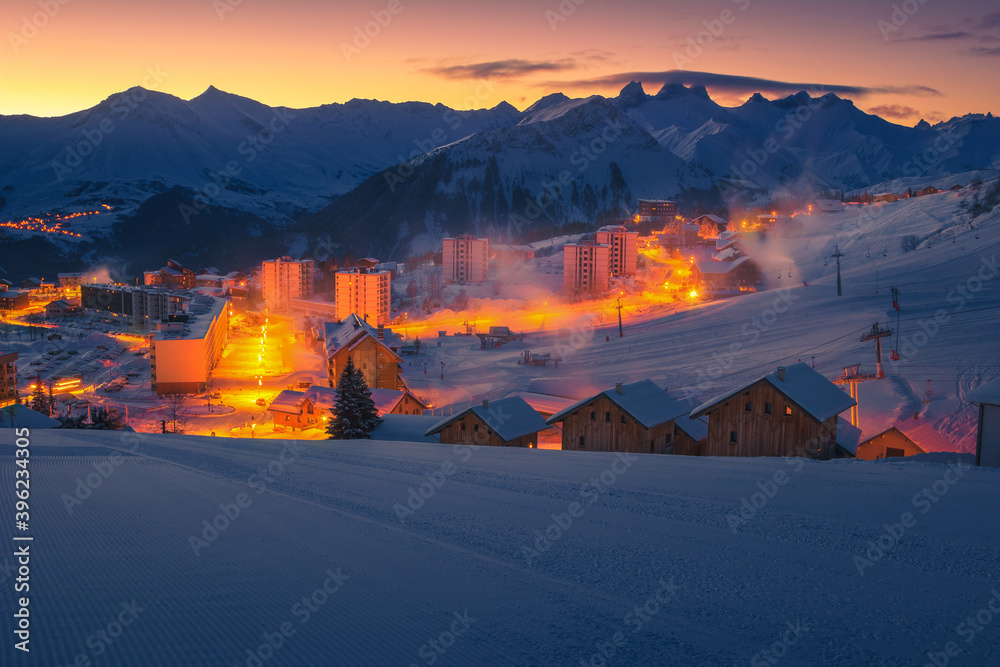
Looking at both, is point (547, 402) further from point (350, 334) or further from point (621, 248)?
point (621, 248)

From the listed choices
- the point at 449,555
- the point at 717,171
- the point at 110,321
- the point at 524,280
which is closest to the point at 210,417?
the point at 449,555

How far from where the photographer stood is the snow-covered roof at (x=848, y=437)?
12.6 meters

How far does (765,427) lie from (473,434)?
556 centimetres

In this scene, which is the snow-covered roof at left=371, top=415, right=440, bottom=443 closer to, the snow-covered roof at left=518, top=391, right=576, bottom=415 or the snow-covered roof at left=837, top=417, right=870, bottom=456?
the snow-covered roof at left=518, top=391, right=576, bottom=415

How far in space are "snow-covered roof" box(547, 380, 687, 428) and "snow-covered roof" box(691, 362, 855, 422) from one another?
2.83 ft

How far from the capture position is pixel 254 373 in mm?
34688

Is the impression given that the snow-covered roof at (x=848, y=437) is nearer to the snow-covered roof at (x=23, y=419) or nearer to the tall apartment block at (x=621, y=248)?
the snow-covered roof at (x=23, y=419)

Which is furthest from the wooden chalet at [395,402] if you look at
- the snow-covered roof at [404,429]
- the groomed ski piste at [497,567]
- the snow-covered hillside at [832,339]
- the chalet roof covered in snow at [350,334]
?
the groomed ski piste at [497,567]

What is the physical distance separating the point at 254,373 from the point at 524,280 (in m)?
30.5

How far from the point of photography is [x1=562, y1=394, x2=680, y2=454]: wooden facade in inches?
521

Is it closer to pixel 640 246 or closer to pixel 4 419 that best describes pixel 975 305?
pixel 4 419

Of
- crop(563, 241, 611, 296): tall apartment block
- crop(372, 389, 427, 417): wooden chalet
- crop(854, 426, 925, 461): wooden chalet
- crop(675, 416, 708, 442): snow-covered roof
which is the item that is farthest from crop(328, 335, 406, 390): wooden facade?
crop(563, 241, 611, 296): tall apartment block

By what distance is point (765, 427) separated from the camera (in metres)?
12.4

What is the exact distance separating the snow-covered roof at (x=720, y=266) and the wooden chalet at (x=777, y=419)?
32.2 metres
